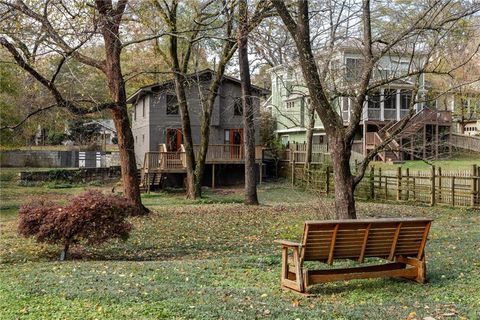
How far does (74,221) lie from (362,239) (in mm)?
5708

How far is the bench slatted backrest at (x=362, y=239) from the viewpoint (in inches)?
267

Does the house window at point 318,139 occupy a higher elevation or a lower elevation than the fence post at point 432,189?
higher

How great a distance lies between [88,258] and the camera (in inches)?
428

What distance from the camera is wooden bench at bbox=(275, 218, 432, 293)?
22.3 ft

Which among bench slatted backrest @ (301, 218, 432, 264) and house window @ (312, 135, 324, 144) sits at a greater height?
house window @ (312, 135, 324, 144)

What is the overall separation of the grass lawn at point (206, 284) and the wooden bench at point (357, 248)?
0.21 m

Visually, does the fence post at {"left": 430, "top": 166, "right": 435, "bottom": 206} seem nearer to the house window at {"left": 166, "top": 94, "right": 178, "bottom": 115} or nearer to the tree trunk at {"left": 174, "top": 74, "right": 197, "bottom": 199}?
the tree trunk at {"left": 174, "top": 74, "right": 197, "bottom": 199}

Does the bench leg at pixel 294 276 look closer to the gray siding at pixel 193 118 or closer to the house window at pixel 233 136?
the gray siding at pixel 193 118

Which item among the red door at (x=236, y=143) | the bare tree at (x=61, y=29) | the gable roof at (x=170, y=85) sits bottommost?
the red door at (x=236, y=143)

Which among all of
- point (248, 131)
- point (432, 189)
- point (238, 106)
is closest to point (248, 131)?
point (248, 131)

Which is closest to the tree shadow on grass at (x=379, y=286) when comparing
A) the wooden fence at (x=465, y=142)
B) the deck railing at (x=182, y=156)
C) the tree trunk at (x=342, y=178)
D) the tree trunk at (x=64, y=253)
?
the tree trunk at (x=342, y=178)

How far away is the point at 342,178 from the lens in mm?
11250

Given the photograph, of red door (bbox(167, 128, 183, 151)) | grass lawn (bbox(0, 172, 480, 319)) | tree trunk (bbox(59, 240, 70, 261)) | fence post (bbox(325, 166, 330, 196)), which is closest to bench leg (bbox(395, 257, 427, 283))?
grass lawn (bbox(0, 172, 480, 319))

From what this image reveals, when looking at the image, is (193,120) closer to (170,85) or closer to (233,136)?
(233,136)
